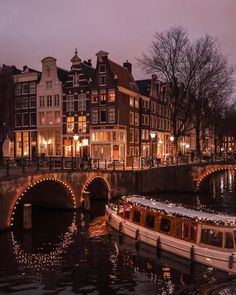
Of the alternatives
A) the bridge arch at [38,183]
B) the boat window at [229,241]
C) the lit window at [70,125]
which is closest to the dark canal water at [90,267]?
the boat window at [229,241]

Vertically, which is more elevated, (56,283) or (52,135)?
(52,135)

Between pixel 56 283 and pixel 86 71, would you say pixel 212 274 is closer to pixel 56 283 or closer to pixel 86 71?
pixel 56 283

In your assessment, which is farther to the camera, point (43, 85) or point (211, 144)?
point (211, 144)

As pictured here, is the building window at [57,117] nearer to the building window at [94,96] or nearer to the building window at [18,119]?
the building window at [94,96]

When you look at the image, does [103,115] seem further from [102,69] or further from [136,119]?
[136,119]

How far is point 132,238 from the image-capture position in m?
23.3

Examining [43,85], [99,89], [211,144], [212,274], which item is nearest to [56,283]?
[212,274]

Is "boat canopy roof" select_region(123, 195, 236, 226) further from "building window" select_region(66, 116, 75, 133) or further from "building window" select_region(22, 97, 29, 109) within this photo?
"building window" select_region(22, 97, 29, 109)

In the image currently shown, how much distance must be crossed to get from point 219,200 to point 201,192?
5.63m

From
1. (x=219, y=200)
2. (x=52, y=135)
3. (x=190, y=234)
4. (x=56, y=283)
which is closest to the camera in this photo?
(x=56, y=283)

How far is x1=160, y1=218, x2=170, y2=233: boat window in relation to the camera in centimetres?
2102

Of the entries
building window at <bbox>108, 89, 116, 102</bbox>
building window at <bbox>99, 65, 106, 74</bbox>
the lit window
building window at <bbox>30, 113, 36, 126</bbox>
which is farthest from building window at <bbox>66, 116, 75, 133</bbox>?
building window at <bbox>99, 65, 106, 74</bbox>

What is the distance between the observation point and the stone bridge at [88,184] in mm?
24500

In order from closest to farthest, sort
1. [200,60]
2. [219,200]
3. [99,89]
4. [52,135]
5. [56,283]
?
[56,283]
[219,200]
[200,60]
[99,89]
[52,135]
